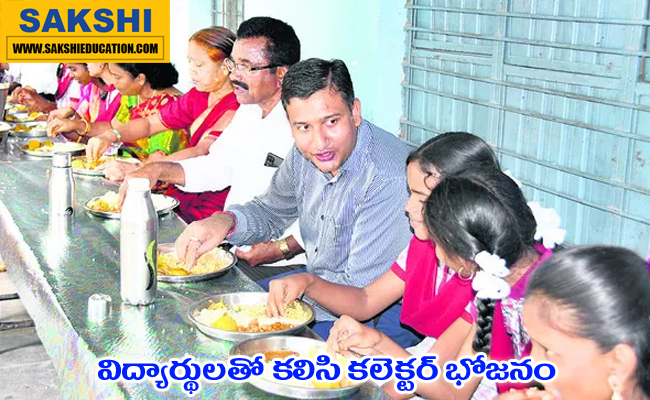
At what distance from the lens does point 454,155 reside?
85.7 inches

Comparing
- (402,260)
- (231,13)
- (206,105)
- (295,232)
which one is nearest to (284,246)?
(295,232)

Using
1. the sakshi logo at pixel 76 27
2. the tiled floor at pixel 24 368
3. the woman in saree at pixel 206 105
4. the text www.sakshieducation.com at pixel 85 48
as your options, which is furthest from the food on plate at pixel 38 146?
the sakshi logo at pixel 76 27

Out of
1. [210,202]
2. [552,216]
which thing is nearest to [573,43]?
[552,216]

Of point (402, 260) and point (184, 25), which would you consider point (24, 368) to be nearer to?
point (402, 260)

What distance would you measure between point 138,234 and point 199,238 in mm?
440

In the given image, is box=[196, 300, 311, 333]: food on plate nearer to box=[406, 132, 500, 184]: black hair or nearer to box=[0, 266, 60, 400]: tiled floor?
box=[406, 132, 500, 184]: black hair

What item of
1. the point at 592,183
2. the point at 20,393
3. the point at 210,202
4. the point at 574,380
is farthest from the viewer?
the point at 210,202

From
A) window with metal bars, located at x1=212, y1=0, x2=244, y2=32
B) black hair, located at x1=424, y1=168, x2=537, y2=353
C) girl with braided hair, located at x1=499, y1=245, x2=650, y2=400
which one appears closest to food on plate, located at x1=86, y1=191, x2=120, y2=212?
black hair, located at x1=424, y1=168, x2=537, y2=353

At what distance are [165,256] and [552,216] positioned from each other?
1.10 metres

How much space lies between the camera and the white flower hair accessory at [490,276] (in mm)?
1744

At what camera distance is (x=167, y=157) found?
4.04 meters

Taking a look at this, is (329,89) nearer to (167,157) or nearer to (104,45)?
(167,157)

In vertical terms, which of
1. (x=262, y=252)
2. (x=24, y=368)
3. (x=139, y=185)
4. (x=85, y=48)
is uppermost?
(x=85, y=48)

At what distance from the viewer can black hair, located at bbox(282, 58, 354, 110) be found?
247 centimetres
